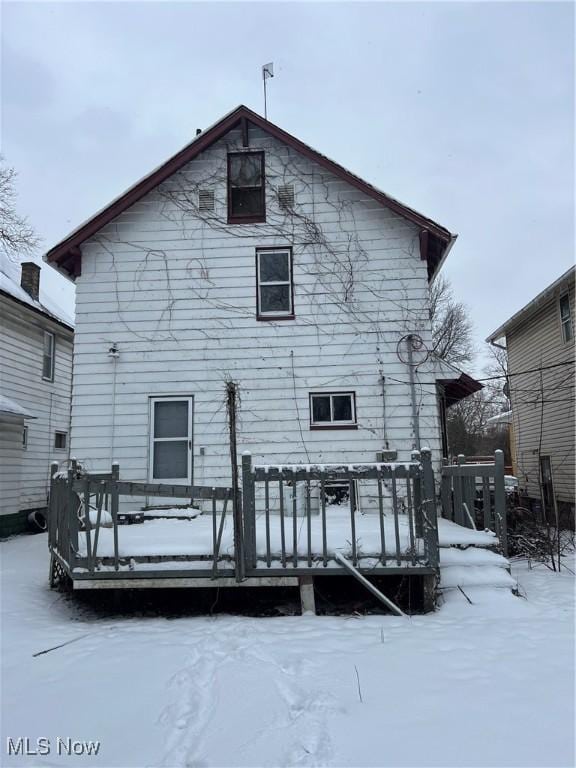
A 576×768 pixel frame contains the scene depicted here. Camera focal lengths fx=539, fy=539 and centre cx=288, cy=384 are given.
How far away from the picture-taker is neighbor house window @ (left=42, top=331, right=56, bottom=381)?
53.8ft

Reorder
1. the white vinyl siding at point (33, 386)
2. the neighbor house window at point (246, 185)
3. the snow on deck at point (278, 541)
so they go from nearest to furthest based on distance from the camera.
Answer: the snow on deck at point (278, 541) → the neighbor house window at point (246, 185) → the white vinyl siding at point (33, 386)

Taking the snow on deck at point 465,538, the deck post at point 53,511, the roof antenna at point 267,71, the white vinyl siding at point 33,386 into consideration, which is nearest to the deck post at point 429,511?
the snow on deck at point 465,538

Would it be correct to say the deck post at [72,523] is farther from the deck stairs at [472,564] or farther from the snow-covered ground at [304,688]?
the deck stairs at [472,564]

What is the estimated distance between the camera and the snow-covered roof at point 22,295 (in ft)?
48.0

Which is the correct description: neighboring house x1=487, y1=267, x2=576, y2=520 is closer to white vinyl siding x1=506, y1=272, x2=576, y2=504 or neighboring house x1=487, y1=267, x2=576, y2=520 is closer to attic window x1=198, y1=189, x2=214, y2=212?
white vinyl siding x1=506, y1=272, x2=576, y2=504

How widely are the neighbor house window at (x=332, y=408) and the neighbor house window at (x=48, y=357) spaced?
10.3 metres

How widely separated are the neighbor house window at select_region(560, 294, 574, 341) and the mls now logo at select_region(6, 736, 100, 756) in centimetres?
1460

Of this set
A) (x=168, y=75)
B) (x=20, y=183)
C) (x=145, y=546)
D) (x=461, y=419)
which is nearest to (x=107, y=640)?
(x=145, y=546)

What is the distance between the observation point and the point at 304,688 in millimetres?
3588

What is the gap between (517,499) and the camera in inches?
627

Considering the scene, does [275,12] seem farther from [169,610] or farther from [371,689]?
[371,689]

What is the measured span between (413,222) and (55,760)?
913 centimetres

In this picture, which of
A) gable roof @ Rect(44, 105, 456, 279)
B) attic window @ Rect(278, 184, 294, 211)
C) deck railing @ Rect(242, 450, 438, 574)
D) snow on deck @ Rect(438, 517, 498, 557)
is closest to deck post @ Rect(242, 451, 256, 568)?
deck railing @ Rect(242, 450, 438, 574)

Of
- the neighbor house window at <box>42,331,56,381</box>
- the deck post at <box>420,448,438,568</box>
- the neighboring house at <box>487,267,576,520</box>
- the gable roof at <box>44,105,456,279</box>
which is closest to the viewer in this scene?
the deck post at <box>420,448,438,568</box>
